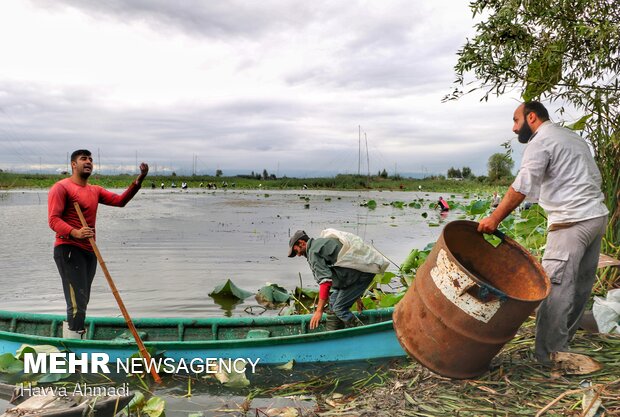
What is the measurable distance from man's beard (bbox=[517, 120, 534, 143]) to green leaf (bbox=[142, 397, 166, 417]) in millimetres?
3610

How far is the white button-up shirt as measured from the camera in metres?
3.79

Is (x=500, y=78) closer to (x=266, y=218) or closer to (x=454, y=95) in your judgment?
(x=454, y=95)

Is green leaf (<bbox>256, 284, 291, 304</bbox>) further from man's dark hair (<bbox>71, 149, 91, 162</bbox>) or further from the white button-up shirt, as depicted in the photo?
the white button-up shirt

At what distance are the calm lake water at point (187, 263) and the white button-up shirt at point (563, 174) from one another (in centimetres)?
256

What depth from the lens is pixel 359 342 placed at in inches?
213

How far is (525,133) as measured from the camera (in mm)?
4129

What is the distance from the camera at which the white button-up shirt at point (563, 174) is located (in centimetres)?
379

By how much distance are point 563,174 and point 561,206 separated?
0.80 feet

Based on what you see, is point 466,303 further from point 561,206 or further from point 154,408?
point 154,408

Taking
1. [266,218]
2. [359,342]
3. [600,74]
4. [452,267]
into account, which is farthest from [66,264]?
[266,218]

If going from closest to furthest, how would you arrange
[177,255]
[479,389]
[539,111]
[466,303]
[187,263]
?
[466,303] → [479,389] → [539,111] → [187,263] → [177,255]

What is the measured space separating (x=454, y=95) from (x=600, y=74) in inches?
68.7

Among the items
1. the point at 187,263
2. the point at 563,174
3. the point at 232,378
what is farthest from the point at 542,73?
the point at 187,263

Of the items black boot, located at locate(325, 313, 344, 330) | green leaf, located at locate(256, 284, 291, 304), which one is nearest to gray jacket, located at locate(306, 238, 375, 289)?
black boot, located at locate(325, 313, 344, 330)
